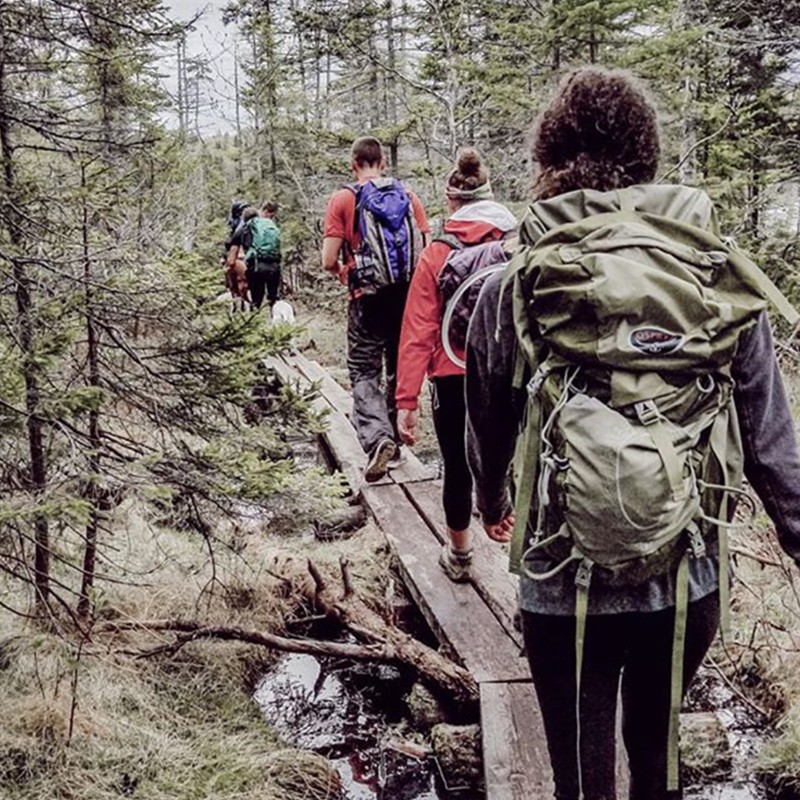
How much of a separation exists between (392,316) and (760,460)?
3.69 m

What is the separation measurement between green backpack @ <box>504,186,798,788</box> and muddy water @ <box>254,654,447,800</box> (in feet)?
7.56

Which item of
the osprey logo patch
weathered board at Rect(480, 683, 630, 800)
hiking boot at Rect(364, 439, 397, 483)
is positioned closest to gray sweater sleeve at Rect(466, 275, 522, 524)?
the osprey logo patch

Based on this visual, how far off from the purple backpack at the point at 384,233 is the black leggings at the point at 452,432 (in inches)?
57.1

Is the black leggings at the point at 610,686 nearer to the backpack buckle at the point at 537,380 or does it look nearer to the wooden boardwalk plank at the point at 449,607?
the backpack buckle at the point at 537,380

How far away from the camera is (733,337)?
5.80ft

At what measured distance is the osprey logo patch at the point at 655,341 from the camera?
68.0 inches

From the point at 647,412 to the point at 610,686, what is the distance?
777mm

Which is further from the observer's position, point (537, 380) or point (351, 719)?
point (351, 719)

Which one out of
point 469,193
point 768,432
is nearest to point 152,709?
point 469,193

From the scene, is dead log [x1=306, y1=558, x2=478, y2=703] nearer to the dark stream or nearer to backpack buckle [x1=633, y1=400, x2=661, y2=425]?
the dark stream

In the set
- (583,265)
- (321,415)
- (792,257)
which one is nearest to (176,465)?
(321,415)

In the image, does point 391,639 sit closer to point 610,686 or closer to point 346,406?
point 610,686

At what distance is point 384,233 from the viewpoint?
16.9 ft

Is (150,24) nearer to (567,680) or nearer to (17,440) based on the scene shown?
(17,440)
